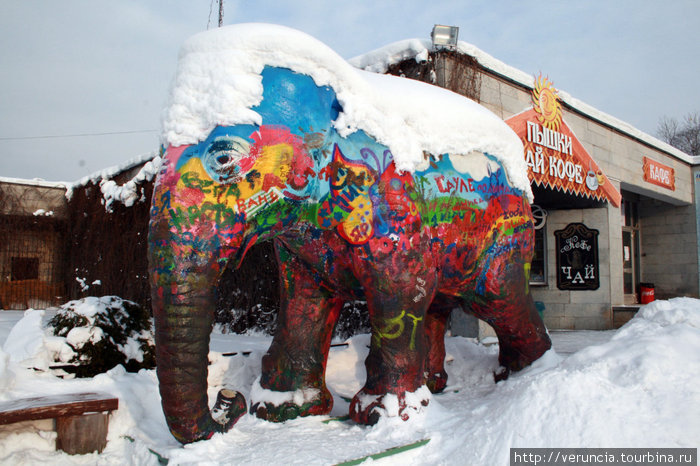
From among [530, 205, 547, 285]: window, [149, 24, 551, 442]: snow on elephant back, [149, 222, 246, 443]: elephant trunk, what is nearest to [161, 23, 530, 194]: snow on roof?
[149, 24, 551, 442]: snow on elephant back

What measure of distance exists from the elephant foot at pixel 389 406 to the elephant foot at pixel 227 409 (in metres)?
0.60

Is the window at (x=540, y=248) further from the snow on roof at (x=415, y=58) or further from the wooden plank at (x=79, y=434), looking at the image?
the wooden plank at (x=79, y=434)

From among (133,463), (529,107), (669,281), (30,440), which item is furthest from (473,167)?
(669,281)

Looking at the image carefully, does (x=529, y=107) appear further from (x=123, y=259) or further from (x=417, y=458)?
(x=123, y=259)

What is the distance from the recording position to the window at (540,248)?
9594 mm

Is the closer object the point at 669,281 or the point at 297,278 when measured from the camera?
the point at 297,278

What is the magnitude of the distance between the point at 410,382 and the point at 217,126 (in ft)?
5.09

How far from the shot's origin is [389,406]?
278 cm

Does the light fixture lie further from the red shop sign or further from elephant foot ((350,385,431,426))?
the red shop sign

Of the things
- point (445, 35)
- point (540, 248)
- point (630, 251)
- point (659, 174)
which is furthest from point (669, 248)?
point (445, 35)

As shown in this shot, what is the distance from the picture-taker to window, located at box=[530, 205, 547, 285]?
31.5 feet

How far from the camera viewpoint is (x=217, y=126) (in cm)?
246

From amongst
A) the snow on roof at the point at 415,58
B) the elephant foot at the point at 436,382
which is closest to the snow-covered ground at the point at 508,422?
the elephant foot at the point at 436,382

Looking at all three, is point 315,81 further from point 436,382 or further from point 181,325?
point 436,382
